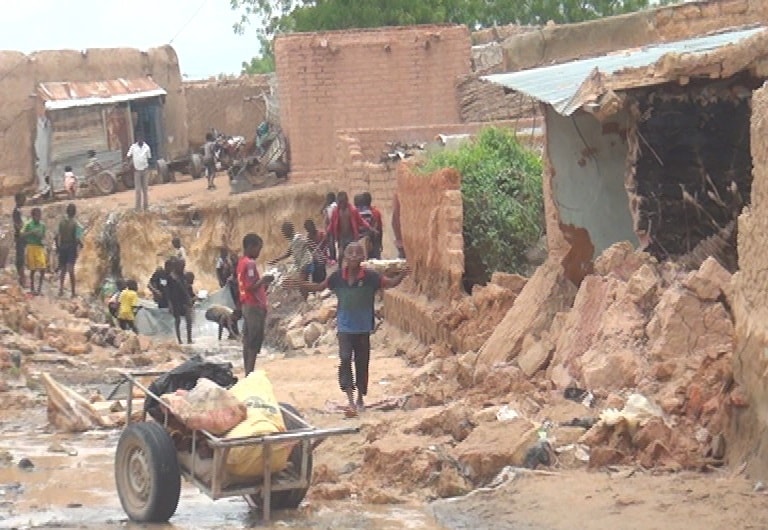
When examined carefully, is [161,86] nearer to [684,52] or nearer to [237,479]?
[684,52]

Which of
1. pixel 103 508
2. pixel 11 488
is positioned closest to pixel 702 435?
pixel 103 508

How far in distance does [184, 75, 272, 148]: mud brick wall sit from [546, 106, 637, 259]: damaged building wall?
23.9 m

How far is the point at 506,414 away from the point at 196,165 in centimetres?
2499

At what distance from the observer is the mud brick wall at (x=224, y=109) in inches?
1544

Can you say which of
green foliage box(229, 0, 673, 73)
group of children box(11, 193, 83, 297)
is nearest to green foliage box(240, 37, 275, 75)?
green foliage box(229, 0, 673, 73)

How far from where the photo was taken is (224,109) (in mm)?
39781

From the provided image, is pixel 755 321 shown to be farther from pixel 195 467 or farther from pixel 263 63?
pixel 263 63

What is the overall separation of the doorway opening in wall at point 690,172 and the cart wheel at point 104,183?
74.1ft

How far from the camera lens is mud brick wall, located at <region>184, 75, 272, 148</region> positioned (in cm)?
3922

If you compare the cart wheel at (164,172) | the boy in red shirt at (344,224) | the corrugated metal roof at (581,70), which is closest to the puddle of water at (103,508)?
the corrugated metal roof at (581,70)

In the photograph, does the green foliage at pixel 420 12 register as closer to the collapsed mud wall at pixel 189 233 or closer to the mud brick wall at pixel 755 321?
the collapsed mud wall at pixel 189 233

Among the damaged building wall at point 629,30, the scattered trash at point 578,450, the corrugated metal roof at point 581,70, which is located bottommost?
the scattered trash at point 578,450

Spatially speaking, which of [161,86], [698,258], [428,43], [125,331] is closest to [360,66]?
[428,43]

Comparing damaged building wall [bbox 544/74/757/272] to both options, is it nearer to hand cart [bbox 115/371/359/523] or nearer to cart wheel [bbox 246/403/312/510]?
cart wheel [bbox 246/403/312/510]
